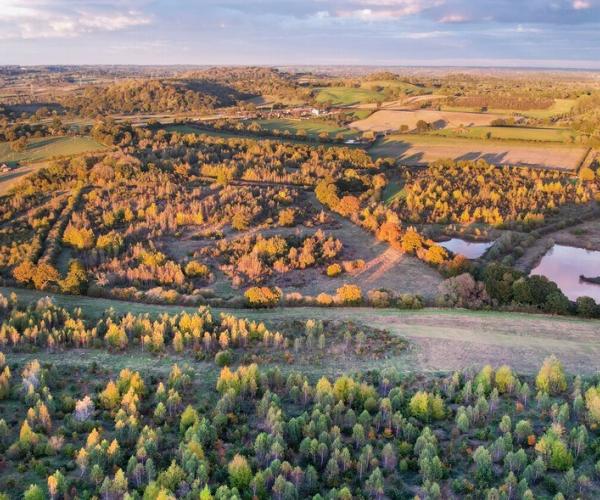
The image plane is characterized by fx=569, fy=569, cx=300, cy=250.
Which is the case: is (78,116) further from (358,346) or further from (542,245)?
(358,346)

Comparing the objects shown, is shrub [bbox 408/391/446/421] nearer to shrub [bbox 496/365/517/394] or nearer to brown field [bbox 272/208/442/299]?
shrub [bbox 496/365/517/394]

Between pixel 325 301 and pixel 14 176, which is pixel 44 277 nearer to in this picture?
pixel 325 301

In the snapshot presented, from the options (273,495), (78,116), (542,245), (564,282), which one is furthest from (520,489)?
(78,116)

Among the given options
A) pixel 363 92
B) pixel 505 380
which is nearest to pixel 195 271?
Answer: pixel 505 380

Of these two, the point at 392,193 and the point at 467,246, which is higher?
the point at 392,193

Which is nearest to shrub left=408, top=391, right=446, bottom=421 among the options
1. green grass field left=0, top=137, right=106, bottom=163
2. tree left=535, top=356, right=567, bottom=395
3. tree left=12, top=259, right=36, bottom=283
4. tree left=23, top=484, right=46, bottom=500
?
tree left=535, top=356, right=567, bottom=395

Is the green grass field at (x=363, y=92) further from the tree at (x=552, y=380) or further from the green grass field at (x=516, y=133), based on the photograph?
the tree at (x=552, y=380)
